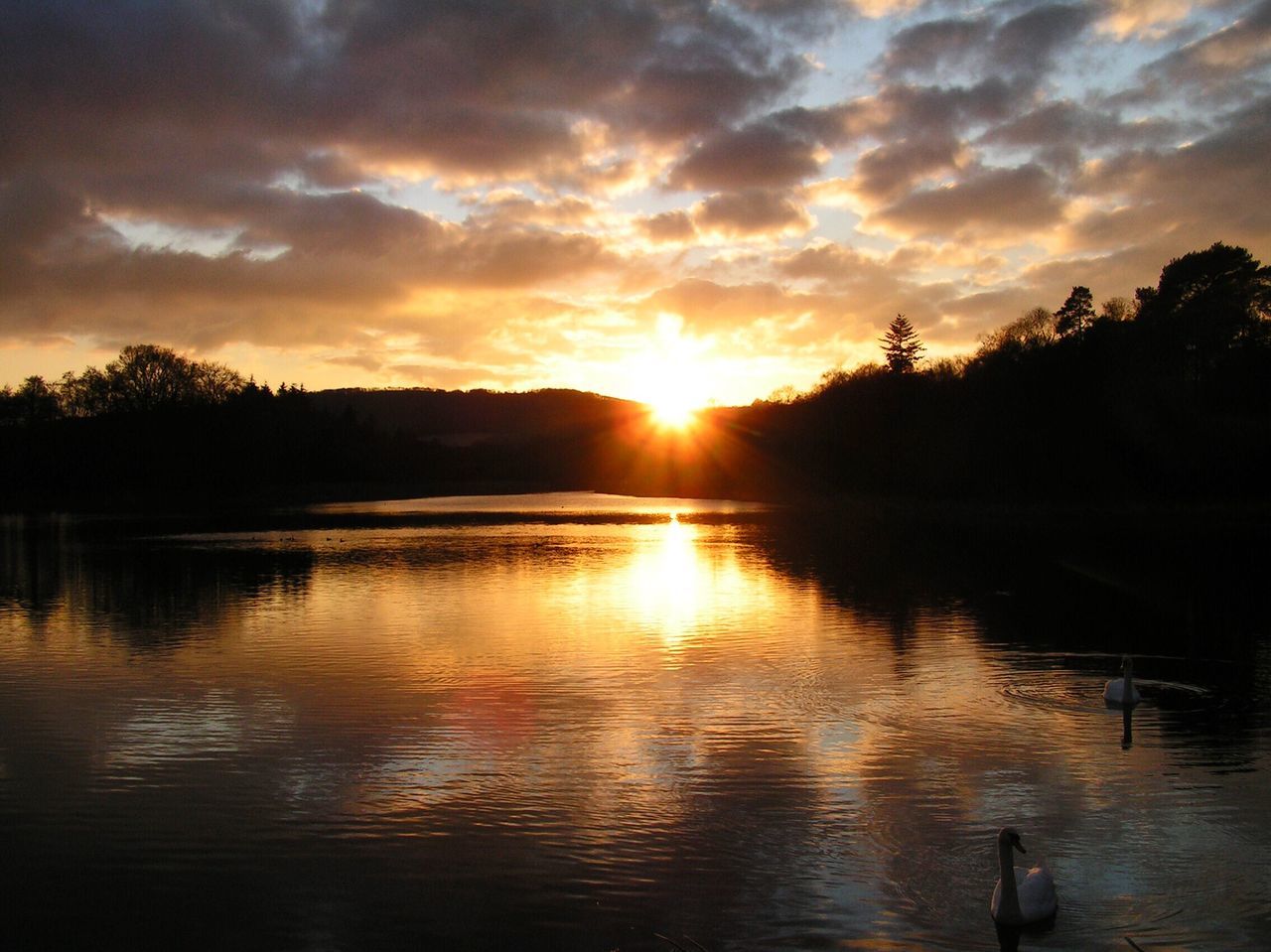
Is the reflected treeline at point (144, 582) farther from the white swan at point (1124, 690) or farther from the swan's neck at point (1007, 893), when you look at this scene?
the swan's neck at point (1007, 893)

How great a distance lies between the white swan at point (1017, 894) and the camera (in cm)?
657

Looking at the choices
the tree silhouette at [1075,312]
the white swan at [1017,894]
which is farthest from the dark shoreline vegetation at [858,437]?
the white swan at [1017,894]

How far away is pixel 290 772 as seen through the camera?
996 centimetres

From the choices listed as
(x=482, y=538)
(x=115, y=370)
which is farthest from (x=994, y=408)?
(x=115, y=370)

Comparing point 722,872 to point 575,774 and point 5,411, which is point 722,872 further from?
point 5,411

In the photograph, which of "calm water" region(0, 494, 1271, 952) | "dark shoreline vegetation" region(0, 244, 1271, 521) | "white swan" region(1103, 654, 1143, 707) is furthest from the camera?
"dark shoreline vegetation" region(0, 244, 1271, 521)

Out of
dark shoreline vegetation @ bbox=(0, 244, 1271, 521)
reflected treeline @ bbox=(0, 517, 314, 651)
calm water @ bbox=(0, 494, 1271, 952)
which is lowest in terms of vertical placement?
calm water @ bbox=(0, 494, 1271, 952)

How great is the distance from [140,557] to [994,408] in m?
45.3

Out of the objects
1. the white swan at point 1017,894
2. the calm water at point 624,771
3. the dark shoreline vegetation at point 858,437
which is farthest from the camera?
the dark shoreline vegetation at point 858,437

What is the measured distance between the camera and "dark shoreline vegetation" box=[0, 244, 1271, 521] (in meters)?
50.9

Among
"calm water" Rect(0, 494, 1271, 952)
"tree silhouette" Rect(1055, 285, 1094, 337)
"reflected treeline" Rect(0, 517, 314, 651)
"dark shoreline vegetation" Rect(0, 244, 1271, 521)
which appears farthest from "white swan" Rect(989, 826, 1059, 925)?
"tree silhouette" Rect(1055, 285, 1094, 337)

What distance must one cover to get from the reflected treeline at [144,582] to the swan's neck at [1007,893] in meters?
14.2

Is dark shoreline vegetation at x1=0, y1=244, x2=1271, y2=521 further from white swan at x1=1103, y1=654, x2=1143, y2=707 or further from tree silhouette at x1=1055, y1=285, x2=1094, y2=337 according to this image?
white swan at x1=1103, y1=654, x2=1143, y2=707

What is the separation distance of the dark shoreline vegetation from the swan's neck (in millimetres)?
48388
